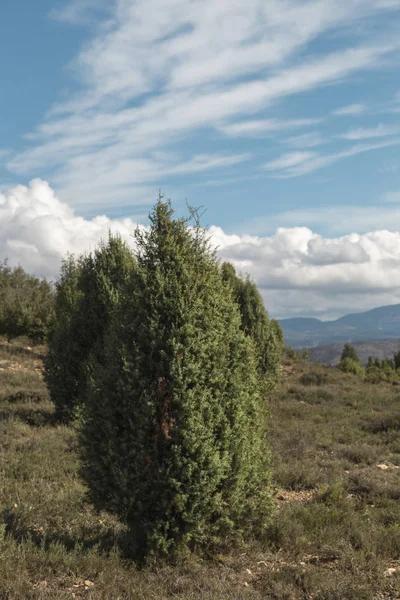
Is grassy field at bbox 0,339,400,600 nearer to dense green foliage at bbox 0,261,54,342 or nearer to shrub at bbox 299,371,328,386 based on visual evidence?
shrub at bbox 299,371,328,386

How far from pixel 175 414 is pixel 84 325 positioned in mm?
8615

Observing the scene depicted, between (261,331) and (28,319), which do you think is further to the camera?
(28,319)

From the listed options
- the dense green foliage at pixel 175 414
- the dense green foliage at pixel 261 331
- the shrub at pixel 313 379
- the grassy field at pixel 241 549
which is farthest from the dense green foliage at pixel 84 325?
the shrub at pixel 313 379

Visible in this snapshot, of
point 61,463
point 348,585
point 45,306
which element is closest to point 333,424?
point 61,463

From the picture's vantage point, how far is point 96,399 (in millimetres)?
6152

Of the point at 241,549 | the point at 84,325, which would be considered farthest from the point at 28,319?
the point at 241,549

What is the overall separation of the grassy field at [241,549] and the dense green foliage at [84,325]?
101 centimetres

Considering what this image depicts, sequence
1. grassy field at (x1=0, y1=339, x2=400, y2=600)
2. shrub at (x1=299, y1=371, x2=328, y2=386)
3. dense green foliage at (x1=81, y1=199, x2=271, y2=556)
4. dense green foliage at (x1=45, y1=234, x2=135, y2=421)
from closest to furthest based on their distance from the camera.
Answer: grassy field at (x1=0, y1=339, x2=400, y2=600), dense green foliage at (x1=81, y1=199, x2=271, y2=556), dense green foliage at (x1=45, y1=234, x2=135, y2=421), shrub at (x1=299, y1=371, x2=328, y2=386)

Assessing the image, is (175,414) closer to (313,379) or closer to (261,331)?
(261,331)

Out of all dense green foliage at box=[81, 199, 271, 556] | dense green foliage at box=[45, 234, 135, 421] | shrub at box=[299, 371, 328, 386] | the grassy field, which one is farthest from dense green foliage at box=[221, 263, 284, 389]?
dense green foliage at box=[81, 199, 271, 556]

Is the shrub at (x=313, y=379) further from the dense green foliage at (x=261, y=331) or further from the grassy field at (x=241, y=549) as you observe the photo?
the grassy field at (x=241, y=549)

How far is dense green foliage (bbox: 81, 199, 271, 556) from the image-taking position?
225 inches

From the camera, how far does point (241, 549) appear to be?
641cm

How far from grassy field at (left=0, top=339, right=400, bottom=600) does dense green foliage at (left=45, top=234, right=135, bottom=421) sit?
101cm
